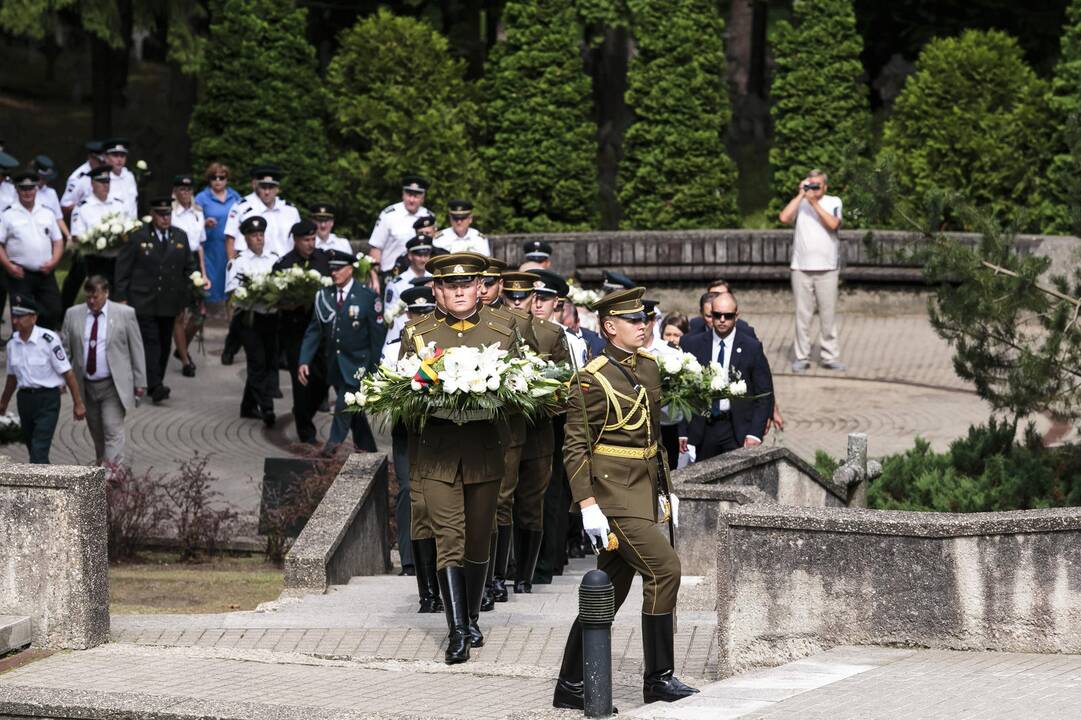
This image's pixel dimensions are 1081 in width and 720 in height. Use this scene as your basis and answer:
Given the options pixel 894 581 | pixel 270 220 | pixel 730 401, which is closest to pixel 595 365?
pixel 894 581

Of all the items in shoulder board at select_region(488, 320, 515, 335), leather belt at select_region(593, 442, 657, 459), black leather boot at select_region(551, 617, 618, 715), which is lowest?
black leather boot at select_region(551, 617, 618, 715)

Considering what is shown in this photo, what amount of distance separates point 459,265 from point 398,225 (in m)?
9.37

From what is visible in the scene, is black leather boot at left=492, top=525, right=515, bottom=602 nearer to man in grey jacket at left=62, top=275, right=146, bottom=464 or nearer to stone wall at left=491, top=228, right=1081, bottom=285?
man in grey jacket at left=62, top=275, right=146, bottom=464

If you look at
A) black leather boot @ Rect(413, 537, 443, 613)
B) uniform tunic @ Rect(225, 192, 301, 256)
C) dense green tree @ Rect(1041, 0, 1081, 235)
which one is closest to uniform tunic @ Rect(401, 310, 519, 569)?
black leather boot @ Rect(413, 537, 443, 613)

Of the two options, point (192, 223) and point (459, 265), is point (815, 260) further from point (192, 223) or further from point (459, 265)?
point (459, 265)

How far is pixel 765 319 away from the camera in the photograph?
24578 mm

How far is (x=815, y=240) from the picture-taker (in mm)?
20828

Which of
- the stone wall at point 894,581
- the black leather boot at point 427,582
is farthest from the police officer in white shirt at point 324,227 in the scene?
the stone wall at point 894,581

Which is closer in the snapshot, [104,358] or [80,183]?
[104,358]

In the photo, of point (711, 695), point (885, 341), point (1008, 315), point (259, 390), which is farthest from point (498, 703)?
point (885, 341)

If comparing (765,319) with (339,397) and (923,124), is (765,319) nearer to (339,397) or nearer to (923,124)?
(923,124)

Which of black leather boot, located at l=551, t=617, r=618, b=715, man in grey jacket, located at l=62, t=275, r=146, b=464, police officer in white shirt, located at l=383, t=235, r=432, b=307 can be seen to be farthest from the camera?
man in grey jacket, located at l=62, t=275, r=146, b=464

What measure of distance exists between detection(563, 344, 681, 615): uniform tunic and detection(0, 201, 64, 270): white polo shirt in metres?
11.5

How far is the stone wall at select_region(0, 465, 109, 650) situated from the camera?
9844 mm
